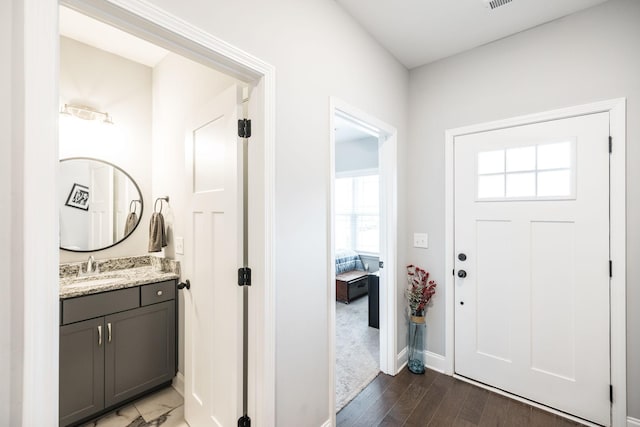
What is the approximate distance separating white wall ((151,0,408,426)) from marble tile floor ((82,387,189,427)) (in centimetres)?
101

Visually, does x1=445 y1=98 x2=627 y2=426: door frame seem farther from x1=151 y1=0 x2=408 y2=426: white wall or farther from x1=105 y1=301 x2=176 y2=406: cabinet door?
x1=105 y1=301 x2=176 y2=406: cabinet door

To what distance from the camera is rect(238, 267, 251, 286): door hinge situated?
4.62 ft

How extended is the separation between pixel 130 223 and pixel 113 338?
3.28 feet

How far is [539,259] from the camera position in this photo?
6.62 ft

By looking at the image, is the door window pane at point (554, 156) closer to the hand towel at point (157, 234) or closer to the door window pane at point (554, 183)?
the door window pane at point (554, 183)

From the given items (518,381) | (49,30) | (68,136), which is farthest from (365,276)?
(49,30)

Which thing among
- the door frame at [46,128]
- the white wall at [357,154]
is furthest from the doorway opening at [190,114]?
the white wall at [357,154]

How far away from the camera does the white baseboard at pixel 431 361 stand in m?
2.45

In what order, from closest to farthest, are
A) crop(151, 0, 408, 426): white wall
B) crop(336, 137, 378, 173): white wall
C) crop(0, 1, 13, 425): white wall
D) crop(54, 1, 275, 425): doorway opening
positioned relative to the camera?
crop(0, 1, 13, 425): white wall → crop(54, 1, 275, 425): doorway opening → crop(151, 0, 408, 426): white wall → crop(336, 137, 378, 173): white wall

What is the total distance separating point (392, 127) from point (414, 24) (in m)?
0.74

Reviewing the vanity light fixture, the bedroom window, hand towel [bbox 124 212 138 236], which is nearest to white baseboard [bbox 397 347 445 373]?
hand towel [bbox 124 212 138 236]

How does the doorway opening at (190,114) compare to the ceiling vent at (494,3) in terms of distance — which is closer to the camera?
the doorway opening at (190,114)

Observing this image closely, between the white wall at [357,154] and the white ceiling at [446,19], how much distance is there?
3079mm

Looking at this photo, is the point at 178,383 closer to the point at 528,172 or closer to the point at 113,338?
the point at 113,338
